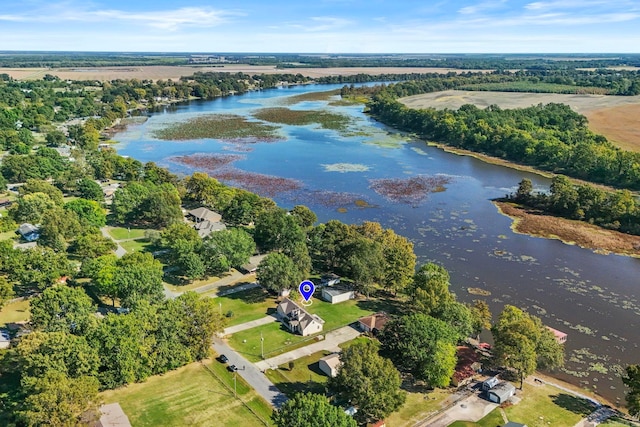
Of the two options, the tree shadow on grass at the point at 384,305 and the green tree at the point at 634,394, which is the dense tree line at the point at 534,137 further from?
the green tree at the point at 634,394

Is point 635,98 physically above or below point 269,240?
above

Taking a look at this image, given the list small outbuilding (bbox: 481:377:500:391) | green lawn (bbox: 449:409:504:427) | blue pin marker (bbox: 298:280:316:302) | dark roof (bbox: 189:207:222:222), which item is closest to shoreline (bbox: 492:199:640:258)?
small outbuilding (bbox: 481:377:500:391)

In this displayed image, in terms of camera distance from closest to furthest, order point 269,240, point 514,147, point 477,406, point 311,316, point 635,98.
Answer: point 477,406 → point 311,316 → point 269,240 → point 514,147 → point 635,98

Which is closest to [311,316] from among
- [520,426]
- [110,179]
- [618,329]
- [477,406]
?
[477,406]

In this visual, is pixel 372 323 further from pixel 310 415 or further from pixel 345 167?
pixel 345 167

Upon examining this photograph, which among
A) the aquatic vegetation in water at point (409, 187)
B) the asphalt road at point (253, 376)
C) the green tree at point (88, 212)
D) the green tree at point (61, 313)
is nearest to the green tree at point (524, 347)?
the asphalt road at point (253, 376)

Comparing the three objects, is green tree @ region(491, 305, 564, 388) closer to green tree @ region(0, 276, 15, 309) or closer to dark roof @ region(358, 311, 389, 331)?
dark roof @ region(358, 311, 389, 331)

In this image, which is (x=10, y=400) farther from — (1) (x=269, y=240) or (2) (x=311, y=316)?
(1) (x=269, y=240)

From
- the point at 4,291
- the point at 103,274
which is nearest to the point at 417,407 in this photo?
the point at 103,274
